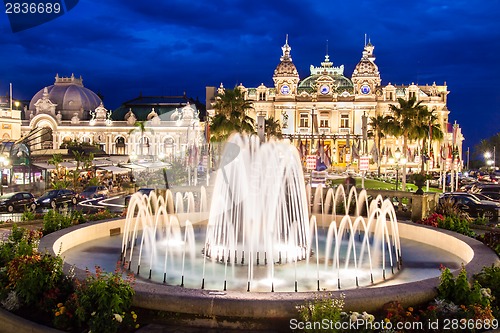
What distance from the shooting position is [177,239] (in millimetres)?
18391

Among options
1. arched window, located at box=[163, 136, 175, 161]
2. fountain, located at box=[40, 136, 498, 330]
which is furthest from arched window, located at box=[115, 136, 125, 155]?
fountain, located at box=[40, 136, 498, 330]

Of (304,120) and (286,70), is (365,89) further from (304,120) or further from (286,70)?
(286,70)

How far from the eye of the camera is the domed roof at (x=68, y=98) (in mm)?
116125

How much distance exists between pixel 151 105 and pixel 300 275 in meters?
107

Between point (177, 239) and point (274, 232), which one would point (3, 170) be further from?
point (274, 232)

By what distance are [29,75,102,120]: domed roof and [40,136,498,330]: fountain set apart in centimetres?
10268

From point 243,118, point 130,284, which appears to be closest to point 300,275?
point 130,284

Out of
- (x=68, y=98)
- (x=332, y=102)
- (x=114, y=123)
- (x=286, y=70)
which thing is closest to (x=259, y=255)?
(x=332, y=102)

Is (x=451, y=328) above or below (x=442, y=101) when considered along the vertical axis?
below

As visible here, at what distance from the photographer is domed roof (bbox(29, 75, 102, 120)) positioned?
381 feet

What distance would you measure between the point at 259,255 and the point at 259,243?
0.87m

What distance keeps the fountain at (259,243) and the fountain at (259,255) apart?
0.12ft

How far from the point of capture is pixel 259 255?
50.1 ft

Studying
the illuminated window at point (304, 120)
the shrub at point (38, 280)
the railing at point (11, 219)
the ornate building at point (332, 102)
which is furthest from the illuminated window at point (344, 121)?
the shrub at point (38, 280)
